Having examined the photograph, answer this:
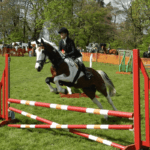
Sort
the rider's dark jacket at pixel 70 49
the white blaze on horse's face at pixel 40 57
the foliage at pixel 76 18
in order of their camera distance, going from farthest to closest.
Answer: the foliage at pixel 76 18
the rider's dark jacket at pixel 70 49
the white blaze on horse's face at pixel 40 57

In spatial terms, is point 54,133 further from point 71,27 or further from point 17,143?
point 71,27

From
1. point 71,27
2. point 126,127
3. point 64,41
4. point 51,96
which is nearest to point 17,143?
point 126,127

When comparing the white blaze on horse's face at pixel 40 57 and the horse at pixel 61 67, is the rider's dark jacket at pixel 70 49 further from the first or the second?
the white blaze on horse's face at pixel 40 57

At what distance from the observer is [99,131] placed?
4379mm

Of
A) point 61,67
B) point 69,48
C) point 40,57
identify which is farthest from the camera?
point 69,48

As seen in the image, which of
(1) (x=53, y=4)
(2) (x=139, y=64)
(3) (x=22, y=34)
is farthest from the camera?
(3) (x=22, y=34)

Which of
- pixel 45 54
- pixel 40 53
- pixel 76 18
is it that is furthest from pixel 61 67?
pixel 76 18

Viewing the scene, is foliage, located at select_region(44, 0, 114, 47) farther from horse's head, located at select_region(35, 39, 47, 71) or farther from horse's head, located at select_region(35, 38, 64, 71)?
horse's head, located at select_region(35, 39, 47, 71)

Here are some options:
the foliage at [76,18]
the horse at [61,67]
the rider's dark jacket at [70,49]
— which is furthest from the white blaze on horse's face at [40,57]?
the foliage at [76,18]

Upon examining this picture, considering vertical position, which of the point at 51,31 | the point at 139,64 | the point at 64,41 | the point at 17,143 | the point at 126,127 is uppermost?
the point at 51,31

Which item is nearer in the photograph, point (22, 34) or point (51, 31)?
point (51, 31)

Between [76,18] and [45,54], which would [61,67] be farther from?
[76,18]

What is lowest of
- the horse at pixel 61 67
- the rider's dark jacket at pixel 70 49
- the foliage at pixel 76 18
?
the horse at pixel 61 67

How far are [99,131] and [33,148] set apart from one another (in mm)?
1494
